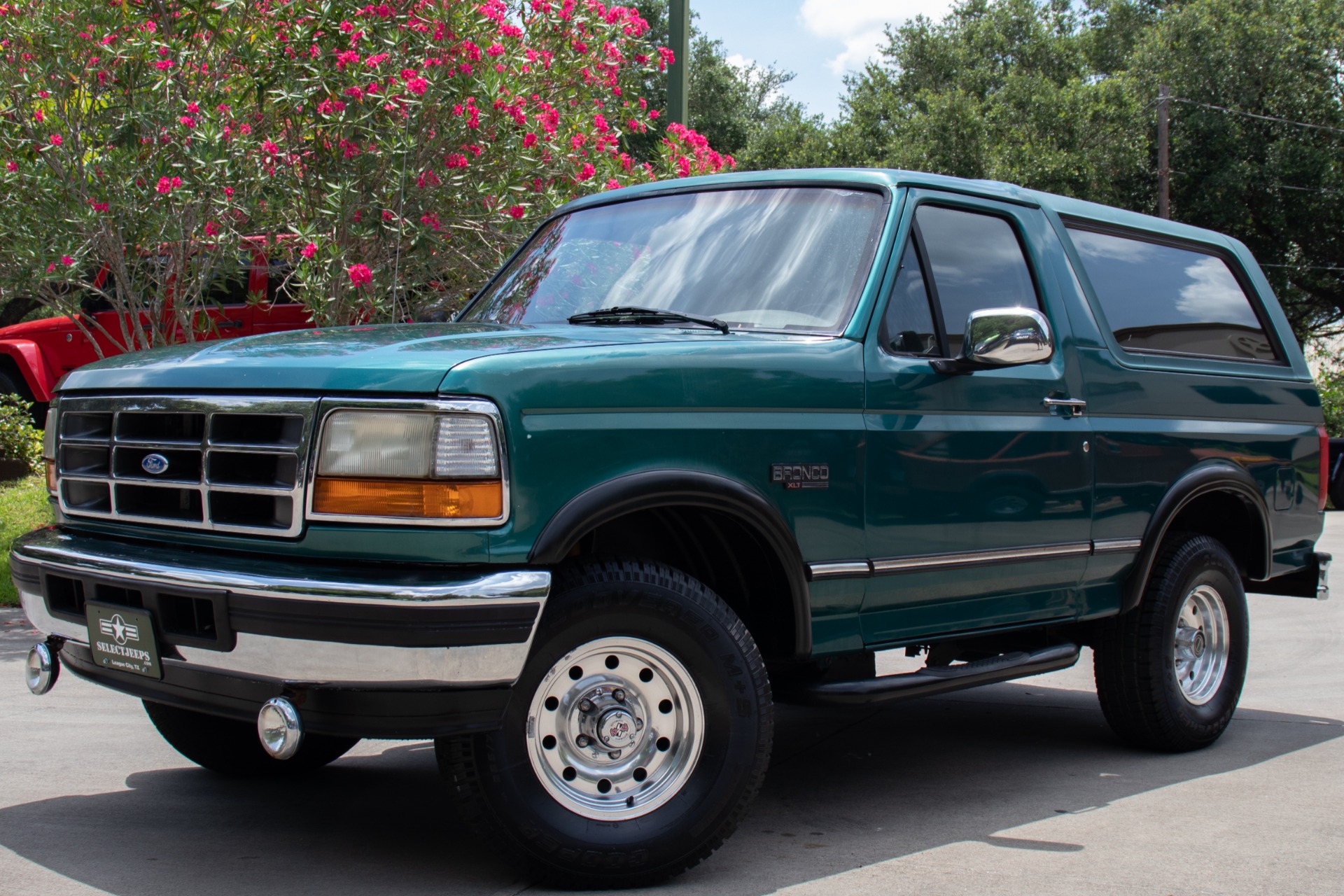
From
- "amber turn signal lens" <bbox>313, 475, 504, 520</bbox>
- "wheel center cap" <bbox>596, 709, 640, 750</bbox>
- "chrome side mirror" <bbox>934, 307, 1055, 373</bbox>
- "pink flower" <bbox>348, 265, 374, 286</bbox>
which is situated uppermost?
"pink flower" <bbox>348, 265, 374, 286</bbox>

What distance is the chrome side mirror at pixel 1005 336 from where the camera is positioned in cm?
432

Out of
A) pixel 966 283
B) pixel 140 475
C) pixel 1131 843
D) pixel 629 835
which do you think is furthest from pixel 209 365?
pixel 1131 843

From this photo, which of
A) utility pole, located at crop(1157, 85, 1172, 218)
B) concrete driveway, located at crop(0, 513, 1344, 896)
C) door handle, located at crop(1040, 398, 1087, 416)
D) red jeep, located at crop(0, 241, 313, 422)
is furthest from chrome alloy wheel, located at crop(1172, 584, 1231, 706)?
utility pole, located at crop(1157, 85, 1172, 218)

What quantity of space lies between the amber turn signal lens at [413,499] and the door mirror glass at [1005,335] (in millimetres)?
1741

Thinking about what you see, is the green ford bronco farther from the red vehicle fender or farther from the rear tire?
the red vehicle fender

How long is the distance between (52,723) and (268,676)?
9.64 ft

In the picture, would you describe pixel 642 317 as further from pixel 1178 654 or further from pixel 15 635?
pixel 15 635

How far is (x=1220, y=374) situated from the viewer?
571 cm

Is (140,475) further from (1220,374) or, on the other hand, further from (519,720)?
(1220,374)

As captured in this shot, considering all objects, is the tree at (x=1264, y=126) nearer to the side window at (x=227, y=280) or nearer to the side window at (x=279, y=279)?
the side window at (x=279, y=279)

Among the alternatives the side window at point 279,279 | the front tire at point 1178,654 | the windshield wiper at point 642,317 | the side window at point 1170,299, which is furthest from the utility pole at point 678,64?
the windshield wiper at point 642,317

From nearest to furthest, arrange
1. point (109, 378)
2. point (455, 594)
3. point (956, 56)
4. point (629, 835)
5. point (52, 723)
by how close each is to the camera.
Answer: point (455, 594)
point (629, 835)
point (109, 378)
point (52, 723)
point (956, 56)

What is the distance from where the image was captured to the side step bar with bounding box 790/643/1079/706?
162 inches

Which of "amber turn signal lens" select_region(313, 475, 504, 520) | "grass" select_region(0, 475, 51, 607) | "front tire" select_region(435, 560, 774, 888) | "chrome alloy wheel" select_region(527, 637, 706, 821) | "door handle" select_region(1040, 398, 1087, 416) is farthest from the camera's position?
"grass" select_region(0, 475, 51, 607)
